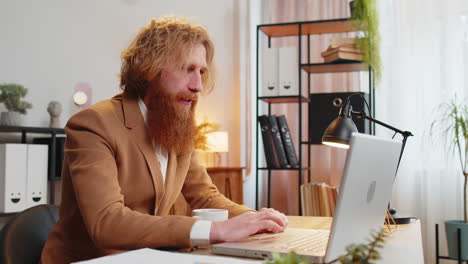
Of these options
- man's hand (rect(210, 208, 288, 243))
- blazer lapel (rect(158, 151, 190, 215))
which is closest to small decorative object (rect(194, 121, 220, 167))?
blazer lapel (rect(158, 151, 190, 215))

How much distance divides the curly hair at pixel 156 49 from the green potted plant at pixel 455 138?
249 cm

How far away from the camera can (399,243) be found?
4.24ft

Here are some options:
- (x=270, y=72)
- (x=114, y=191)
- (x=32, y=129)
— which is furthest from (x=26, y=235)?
(x=270, y=72)

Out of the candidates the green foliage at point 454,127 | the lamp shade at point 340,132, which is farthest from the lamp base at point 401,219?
the green foliage at point 454,127

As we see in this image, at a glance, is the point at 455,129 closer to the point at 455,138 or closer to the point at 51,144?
the point at 455,138

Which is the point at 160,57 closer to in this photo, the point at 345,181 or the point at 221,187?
the point at 345,181

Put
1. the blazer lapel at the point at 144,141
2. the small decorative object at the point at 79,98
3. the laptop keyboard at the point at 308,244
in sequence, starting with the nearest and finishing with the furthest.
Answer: the laptop keyboard at the point at 308,244 → the blazer lapel at the point at 144,141 → the small decorative object at the point at 79,98

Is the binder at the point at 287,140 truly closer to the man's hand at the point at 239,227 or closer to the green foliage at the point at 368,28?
the green foliage at the point at 368,28

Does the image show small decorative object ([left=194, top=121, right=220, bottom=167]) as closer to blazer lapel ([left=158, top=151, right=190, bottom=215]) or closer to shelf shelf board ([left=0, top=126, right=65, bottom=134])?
shelf shelf board ([left=0, top=126, right=65, bottom=134])

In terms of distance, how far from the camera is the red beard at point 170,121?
1.48 m

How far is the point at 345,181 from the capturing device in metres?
0.88

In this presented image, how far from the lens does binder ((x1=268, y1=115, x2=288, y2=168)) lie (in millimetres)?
3826

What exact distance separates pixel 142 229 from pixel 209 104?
10.6ft

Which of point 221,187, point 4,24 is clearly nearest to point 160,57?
point 4,24
